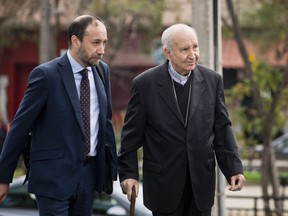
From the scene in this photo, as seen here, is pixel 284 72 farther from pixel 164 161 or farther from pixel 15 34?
pixel 15 34

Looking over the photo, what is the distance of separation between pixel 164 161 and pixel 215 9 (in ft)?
10.0

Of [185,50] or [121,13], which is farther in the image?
[121,13]

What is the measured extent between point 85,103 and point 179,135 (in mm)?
655

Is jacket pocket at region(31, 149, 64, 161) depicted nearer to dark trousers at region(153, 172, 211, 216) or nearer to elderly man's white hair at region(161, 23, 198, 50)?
dark trousers at region(153, 172, 211, 216)

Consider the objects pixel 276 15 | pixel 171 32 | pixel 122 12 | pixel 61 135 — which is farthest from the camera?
pixel 122 12

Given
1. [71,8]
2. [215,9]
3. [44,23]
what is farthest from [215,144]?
[71,8]

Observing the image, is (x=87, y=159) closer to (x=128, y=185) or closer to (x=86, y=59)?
(x=128, y=185)

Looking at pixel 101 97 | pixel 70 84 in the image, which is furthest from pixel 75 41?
pixel 101 97

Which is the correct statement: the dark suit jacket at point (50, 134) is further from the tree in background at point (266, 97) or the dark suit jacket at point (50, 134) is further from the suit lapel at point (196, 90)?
the tree in background at point (266, 97)

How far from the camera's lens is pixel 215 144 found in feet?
20.5

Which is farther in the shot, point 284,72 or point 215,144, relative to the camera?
point 284,72

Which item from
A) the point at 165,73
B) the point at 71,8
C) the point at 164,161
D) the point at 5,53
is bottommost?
the point at 5,53

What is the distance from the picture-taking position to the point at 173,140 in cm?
607

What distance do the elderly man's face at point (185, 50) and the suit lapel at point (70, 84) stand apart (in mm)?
680
